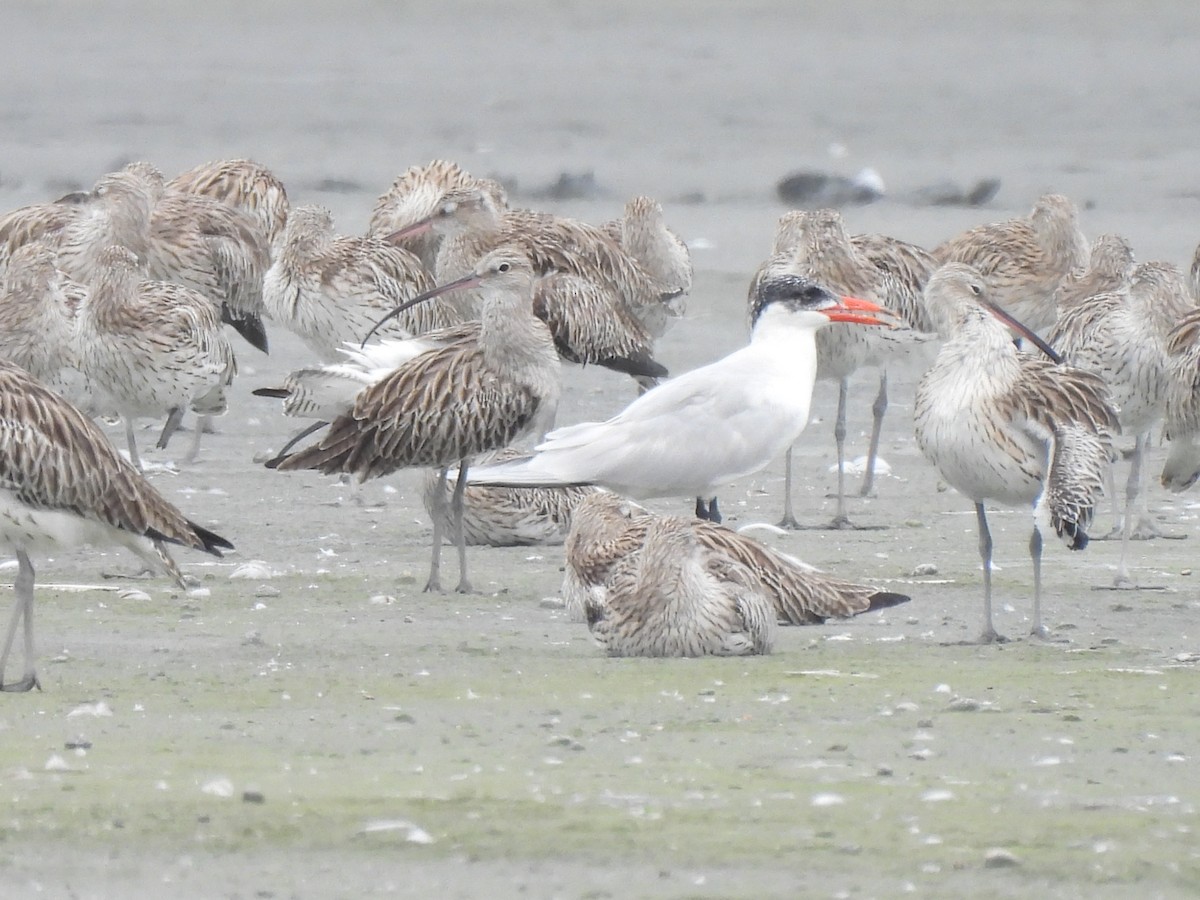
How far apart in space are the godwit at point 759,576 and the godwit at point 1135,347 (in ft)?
8.86

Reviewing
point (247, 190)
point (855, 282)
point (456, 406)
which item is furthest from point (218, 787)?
point (247, 190)

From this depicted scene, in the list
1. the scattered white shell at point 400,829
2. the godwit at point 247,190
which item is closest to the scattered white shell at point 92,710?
the scattered white shell at point 400,829

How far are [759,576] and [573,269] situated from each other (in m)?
5.85

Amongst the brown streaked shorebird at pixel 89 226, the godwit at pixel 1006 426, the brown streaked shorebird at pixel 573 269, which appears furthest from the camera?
the brown streaked shorebird at pixel 89 226

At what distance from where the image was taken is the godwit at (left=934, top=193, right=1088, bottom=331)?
15.4 m

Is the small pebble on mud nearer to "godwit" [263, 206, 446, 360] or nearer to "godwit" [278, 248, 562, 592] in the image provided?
"godwit" [278, 248, 562, 592]

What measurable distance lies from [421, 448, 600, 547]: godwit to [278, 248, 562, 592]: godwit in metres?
0.78

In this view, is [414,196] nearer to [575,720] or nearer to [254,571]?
[254,571]

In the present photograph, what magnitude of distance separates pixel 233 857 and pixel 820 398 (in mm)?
11013

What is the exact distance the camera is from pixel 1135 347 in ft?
37.9

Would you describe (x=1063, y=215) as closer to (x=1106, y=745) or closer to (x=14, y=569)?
(x=14, y=569)

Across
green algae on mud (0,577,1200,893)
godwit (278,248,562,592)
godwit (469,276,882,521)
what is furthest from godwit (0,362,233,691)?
godwit (278,248,562,592)

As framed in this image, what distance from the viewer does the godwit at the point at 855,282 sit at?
1301 centimetres

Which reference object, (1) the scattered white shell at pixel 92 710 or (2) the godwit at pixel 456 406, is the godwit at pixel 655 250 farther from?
(1) the scattered white shell at pixel 92 710
